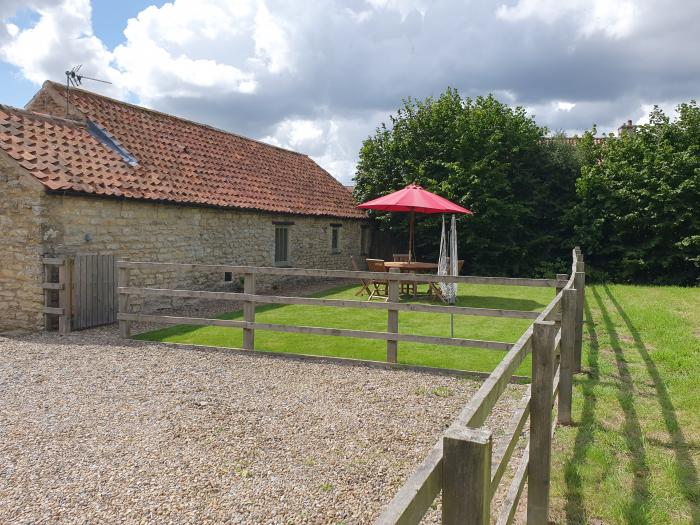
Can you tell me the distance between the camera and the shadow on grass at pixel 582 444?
3.33m

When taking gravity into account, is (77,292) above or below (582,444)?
above

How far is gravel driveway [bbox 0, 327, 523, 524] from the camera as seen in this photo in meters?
3.37

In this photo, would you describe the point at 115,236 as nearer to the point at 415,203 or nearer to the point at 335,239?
the point at 415,203

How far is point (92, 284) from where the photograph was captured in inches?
375

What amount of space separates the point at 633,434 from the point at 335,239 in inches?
609

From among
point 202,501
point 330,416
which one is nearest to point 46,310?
point 330,416

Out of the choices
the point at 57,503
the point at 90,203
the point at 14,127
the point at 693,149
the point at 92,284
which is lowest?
the point at 57,503

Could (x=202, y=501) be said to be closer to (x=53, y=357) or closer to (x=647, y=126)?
(x=53, y=357)

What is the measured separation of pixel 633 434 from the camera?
14.8 feet

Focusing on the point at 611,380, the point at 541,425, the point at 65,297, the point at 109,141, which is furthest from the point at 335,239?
the point at 541,425

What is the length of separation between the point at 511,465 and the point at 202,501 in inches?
86.7

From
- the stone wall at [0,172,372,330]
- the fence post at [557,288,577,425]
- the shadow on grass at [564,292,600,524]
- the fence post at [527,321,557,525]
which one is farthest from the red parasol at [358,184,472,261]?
the fence post at [527,321,557,525]

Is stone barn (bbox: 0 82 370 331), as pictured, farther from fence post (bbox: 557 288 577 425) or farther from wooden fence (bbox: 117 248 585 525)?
fence post (bbox: 557 288 577 425)

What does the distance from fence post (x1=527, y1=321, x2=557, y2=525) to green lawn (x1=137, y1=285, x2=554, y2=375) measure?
344cm
